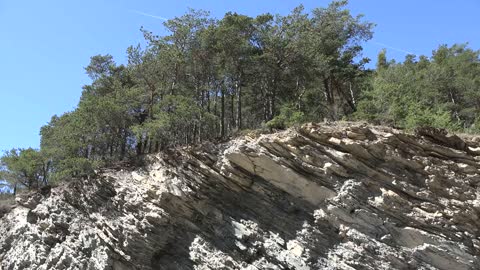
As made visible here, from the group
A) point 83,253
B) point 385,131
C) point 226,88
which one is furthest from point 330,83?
point 83,253

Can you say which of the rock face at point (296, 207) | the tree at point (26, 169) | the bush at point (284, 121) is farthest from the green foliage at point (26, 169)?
the bush at point (284, 121)

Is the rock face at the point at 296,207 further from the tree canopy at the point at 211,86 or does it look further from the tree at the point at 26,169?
the tree at the point at 26,169

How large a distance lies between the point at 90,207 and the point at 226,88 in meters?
9.24

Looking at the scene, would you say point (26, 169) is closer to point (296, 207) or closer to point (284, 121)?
point (284, 121)

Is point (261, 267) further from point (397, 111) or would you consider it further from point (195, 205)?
point (397, 111)

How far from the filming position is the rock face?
1136 cm

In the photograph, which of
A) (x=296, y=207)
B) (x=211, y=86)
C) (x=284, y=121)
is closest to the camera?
(x=296, y=207)

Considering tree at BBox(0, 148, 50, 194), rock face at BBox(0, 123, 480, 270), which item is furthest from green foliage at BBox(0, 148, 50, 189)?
rock face at BBox(0, 123, 480, 270)

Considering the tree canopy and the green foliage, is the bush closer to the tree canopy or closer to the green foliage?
the tree canopy

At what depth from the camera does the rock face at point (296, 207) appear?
11359 mm

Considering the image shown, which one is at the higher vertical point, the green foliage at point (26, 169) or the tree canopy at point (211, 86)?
the tree canopy at point (211, 86)

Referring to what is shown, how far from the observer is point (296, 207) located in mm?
12836

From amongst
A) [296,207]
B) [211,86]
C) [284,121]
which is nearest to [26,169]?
[211,86]

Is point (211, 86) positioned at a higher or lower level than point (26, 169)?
higher
